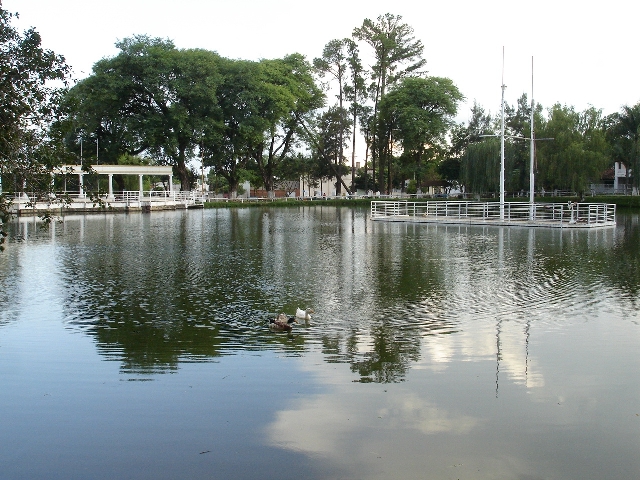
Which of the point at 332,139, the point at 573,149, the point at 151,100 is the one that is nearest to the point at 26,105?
the point at 573,149

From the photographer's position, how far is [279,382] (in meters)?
7.97

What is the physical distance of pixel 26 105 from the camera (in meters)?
7.06

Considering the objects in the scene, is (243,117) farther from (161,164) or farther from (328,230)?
(328,230)

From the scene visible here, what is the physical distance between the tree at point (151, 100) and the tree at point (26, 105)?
53.1m

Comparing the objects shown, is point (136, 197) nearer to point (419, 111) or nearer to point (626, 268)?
point (419, 111)

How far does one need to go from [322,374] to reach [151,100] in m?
60.1

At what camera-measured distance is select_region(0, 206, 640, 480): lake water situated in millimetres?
5984

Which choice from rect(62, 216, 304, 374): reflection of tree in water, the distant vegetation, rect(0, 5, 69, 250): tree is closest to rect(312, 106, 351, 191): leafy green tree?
the distant vegetation

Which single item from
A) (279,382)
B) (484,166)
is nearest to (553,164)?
(484,166)

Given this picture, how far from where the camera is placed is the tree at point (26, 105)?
703 cm

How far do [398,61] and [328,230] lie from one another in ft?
164

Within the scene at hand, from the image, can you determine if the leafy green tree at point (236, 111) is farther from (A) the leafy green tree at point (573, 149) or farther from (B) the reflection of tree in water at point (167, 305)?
(B) the reflection of tree in water at point (167, 305)

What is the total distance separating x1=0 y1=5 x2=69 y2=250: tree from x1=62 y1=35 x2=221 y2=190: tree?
5312cm

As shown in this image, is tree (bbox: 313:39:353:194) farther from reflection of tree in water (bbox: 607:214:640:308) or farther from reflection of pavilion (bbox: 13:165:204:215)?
reflection of tree in water (bbox: 607:214:640:308)
